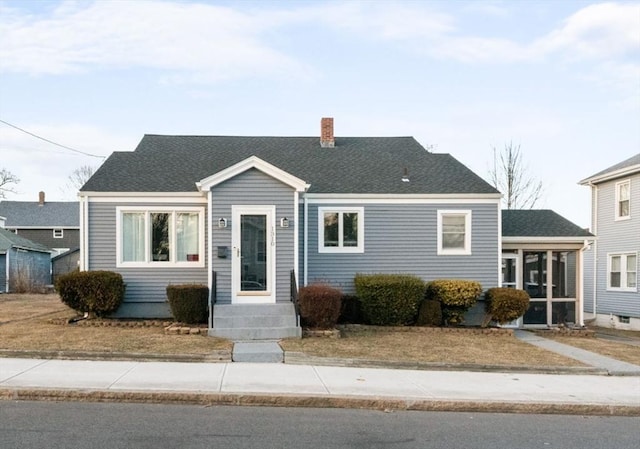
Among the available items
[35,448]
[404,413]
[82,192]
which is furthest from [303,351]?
[82,192]

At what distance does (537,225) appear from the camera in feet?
64.1

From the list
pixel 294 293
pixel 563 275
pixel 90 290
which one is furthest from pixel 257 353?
pixel 563 275

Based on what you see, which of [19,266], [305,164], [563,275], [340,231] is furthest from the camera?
[19,266]

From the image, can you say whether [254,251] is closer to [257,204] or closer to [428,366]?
[257,204]

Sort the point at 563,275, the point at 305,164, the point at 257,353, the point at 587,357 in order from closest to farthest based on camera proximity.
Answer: the point at 257,353
the point at 587,357
the point at 305,164
the point at 563,275

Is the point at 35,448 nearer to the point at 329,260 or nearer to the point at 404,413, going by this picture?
the point at 404,413

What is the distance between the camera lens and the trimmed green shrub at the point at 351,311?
53.8 feet

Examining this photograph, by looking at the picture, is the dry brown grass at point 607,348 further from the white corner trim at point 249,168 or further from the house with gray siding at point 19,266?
the house with gray siding at point 19,266

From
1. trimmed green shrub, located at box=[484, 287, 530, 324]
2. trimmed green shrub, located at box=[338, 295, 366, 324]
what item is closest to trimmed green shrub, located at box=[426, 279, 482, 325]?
trimmed green shrub, located at box=[484, 287, 530, 324]

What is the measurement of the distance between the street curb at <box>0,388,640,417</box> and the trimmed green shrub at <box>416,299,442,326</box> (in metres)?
7.46

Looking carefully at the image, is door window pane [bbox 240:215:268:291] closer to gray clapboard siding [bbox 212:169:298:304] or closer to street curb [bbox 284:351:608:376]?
gray clapboard siding [bbox 212:169:298:304]

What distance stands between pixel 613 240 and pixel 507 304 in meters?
11.2

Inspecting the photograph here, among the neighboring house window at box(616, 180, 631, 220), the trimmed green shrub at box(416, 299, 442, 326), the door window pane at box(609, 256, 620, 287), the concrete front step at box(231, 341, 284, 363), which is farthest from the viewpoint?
the door window pane at box(609, 256, 620, 287)

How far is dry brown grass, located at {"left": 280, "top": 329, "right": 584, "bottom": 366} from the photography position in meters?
11.9
